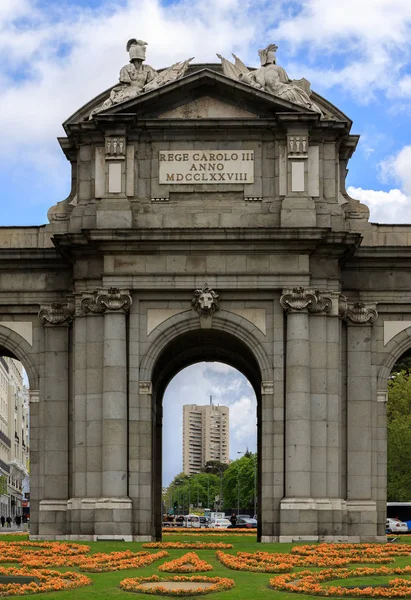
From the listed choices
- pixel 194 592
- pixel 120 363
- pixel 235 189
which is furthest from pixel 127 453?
pixel 194 592

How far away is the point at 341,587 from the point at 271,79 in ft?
85.7

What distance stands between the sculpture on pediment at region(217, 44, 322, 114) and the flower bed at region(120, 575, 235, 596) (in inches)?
929

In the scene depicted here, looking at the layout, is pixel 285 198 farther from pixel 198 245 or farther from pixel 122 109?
pixel 122 109

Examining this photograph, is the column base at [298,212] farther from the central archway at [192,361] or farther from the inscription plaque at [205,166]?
the central archway at [192,361]

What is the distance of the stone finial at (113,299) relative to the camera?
51812 millimetres

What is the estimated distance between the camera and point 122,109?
52.8m

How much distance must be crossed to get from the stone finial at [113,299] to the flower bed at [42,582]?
16.1 meters

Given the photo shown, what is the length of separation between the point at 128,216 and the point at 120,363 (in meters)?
5.67

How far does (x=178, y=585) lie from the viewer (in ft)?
111

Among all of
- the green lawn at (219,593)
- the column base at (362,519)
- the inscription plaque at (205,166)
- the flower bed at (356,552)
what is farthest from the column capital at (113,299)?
the flower bed at (356,552)

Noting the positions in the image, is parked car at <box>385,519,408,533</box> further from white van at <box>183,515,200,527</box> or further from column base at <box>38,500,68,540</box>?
column base at <box>38,500,68,540</box>

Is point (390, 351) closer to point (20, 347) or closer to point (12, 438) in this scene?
point (20, 347)

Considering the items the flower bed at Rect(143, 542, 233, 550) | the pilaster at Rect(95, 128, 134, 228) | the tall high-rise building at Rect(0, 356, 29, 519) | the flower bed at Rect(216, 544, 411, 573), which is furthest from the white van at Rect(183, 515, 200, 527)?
the flower bed at Rect(216, 544, 411, 573)

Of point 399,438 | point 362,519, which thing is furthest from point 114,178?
point 399,438
